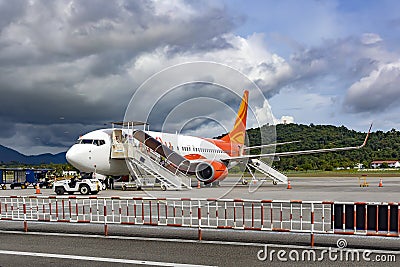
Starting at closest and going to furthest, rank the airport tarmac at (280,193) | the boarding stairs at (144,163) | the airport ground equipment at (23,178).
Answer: the airport tarmac at (280,193) → the boarding stairs at (144,163) → the airport ground equipment at (23,178)

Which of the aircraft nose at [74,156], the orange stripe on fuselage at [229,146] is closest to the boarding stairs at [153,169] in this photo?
the aircraft nose at [74,156]

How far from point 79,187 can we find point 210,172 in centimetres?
913

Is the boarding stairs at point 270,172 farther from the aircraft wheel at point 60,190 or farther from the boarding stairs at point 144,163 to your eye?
the aircraft wheel at point 60,190

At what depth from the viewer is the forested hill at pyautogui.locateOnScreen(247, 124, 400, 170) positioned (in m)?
105

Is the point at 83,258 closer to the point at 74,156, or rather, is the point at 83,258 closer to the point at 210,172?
the point at 74,156

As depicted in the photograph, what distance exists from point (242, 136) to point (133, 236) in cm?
4313

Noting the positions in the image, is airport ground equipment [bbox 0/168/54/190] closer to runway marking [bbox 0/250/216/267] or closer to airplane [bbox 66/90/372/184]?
airplane [bbox 66/90/372/184]

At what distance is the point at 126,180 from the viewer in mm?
36375

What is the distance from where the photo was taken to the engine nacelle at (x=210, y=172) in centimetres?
3338

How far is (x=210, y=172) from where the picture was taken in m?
33.5

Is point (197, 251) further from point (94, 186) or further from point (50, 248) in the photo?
point (94, 186)

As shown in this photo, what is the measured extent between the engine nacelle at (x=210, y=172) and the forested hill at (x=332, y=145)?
182ft

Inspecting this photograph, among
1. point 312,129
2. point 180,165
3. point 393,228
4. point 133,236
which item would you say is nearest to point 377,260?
point 393,228

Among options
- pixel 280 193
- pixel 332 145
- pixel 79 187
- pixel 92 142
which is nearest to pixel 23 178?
pixel 92 142
